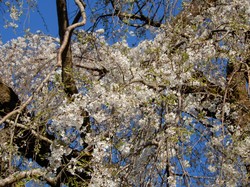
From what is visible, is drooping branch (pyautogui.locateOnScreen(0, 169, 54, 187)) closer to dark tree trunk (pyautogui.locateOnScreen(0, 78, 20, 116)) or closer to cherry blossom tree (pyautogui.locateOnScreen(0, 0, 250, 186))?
cherry blossom tree (pyautogui.locateOnScreen(0, 0, 250, 186))

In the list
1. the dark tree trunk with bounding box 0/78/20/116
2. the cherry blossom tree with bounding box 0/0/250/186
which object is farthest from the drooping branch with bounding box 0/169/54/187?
the dark tree trunk with bounding box 0/78/20/116

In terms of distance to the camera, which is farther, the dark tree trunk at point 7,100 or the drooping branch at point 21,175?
the dark tree trunk at point 7,100

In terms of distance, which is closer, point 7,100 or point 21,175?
point 21,175

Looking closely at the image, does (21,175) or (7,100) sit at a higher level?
(7,100)

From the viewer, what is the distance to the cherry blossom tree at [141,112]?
2.90m

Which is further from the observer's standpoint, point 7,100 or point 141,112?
point 7,100

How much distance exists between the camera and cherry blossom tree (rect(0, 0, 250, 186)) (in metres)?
2.90

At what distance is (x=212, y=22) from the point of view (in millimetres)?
4633

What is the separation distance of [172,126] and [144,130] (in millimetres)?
235

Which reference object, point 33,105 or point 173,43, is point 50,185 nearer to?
point 33,105

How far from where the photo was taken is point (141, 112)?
3.30 m

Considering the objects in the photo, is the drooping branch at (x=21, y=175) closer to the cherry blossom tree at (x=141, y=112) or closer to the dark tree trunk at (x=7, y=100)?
the cherry blossom tree at (x=141, y=112)

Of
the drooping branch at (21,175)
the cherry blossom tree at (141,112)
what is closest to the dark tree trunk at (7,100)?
the cherry blossom tree at (141,112)

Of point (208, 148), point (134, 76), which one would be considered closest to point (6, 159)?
point (134, 76)
